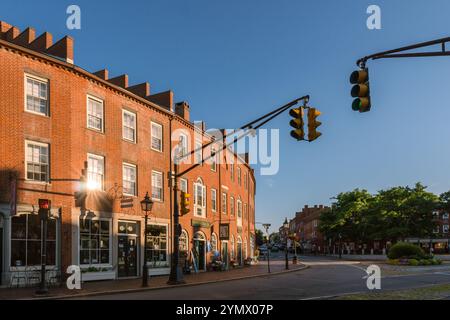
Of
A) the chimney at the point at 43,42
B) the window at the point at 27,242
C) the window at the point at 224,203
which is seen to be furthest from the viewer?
the window at the point at 224,203

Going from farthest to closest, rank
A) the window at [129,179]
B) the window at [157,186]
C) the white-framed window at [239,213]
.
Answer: the white-framed window at [239,213]
the window at [157,186]
the window at [129,179]

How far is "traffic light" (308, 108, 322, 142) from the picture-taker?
48.5 ft

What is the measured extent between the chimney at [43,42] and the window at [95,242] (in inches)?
359

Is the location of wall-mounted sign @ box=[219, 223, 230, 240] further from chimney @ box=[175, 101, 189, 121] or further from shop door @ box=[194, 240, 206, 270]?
chimney @ box=[175, 101, 189, 121]

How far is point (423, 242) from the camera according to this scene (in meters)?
104

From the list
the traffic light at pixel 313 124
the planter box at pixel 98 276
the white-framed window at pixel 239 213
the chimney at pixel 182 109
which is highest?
the chimney at pixel 182 109

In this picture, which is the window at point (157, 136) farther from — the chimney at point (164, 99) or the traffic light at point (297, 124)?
the traffic light at point (297, 124)

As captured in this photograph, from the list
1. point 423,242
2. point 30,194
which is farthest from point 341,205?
point 30,194

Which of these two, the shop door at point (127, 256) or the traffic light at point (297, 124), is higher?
the traffic light at point (297, 124)

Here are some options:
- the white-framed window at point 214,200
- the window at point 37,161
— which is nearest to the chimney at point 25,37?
the window at point 37,161

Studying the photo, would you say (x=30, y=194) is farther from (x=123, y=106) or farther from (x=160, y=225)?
(x=160, y=225)

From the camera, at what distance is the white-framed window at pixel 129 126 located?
93.3 ft
